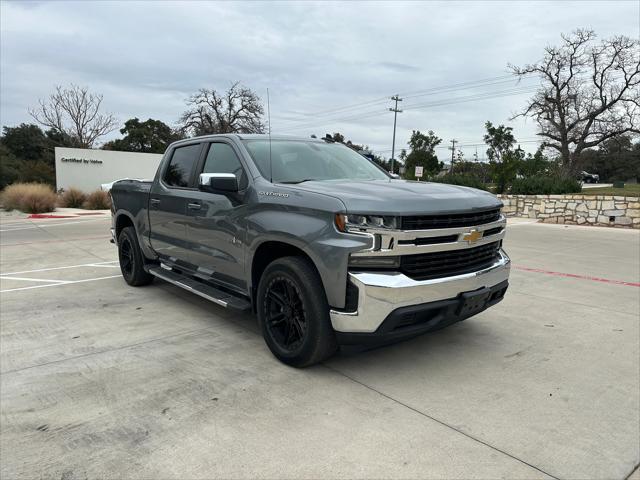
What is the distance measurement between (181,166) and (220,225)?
1.36m

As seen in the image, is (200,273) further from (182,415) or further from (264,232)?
(182,415)

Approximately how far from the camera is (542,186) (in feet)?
69.1

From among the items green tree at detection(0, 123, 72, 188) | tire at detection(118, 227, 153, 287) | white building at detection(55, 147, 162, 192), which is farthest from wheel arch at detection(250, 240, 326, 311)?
green tree at detection(0, 123, 72, 188)

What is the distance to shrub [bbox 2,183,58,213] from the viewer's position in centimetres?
2066

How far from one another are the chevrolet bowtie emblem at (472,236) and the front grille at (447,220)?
60 mm

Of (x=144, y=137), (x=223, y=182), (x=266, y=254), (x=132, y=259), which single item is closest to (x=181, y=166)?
(x=223, y=182)

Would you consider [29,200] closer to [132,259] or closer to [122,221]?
[122,221]

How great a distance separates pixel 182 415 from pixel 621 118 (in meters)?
48.8

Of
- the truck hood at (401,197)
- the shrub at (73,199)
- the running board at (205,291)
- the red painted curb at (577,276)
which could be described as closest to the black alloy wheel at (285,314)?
the running board at (205,291)

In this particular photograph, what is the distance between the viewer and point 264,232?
3.74 meters

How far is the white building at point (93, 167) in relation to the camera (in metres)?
27.6

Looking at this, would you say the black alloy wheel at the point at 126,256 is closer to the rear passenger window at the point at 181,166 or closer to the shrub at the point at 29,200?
the rear passenger window at the point at 181,166

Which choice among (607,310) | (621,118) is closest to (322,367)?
(607,310)

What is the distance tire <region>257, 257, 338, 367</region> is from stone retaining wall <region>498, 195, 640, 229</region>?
16210 millimetres
